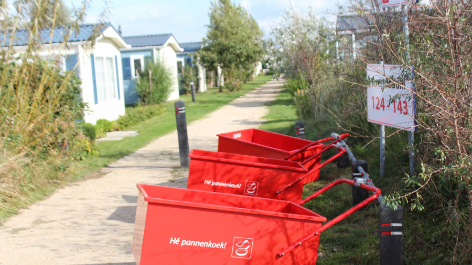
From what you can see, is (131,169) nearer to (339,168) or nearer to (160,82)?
(339,168)

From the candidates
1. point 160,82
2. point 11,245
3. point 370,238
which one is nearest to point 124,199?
point 11,245

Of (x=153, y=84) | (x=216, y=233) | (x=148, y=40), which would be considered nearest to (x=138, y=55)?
(x=148, y=40)

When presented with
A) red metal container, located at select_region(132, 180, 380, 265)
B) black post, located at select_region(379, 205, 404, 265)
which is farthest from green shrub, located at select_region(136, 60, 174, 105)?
black post, located at select_region(379, 205, 404, 265)

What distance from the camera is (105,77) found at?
15375 millimetres

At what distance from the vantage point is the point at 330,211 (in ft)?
18.5

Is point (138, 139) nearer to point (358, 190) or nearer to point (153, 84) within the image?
point (358, 190)

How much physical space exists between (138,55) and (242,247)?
20988 mm

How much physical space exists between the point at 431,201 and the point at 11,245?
490 centimetres

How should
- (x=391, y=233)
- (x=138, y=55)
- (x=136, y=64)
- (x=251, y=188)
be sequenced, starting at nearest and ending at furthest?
(x=391, y=233)
(x=251, y=188)
(x=138, y=55)
(x=136, y=64)

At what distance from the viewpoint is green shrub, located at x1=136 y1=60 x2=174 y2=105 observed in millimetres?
21156

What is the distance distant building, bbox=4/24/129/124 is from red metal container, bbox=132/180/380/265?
1006 cm

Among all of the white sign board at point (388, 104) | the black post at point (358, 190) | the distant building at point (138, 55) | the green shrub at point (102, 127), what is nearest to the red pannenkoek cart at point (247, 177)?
the black post at point (358, 190)

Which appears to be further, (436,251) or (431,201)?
(431,201)

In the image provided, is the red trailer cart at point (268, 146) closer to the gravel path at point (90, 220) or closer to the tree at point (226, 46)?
the gravel path at point (90, 220)
